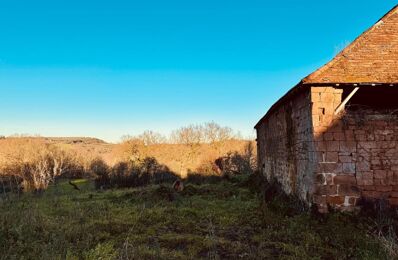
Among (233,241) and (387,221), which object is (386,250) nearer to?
(387,221)

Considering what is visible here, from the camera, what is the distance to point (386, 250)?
513 centimetres

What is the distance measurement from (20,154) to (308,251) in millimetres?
20552

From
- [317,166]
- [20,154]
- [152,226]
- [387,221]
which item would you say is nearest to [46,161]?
[20,154]

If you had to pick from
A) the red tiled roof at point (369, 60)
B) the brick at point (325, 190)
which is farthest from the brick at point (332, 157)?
the red tiled roof at point (369, 60)

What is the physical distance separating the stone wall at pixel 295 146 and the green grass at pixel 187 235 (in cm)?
93

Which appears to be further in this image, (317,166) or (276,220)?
(276,220)

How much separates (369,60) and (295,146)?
3.16 m

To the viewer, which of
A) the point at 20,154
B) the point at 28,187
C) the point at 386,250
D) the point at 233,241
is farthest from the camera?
the point at 20,154

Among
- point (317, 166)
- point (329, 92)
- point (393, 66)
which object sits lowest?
→ point (317, 166)

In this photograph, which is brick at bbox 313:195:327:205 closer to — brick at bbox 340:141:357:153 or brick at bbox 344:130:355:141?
brick at bbox 340:141:357:153

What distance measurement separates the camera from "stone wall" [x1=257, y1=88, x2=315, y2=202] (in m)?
8.00

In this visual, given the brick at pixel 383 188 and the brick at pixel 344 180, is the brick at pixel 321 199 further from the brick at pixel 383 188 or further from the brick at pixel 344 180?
the brick at pixel 383 188

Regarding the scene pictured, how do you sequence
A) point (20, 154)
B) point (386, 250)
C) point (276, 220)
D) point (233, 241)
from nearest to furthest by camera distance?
point (386, 250), point (233, 241), point (276, 220), point (20, 154)

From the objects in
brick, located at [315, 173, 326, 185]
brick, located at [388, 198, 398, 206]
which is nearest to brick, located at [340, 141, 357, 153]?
brick, located at [315, 173, 326, 185]
